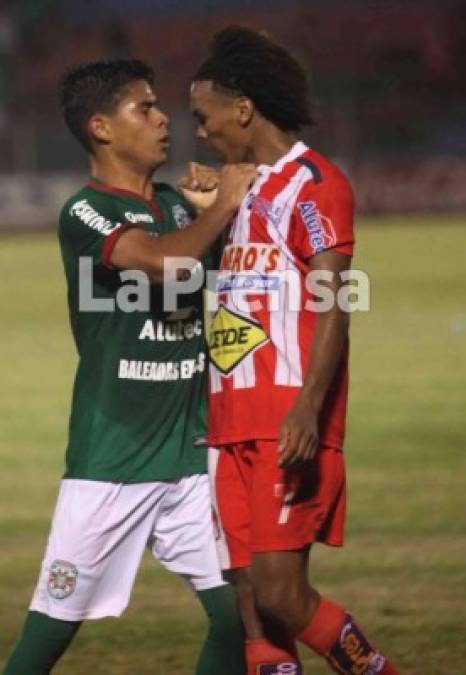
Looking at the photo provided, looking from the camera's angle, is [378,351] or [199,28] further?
[199,28]

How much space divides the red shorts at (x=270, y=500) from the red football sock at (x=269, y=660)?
0.79 feet

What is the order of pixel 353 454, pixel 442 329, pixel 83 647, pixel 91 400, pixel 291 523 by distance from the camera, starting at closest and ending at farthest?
pixel 291 523
pixel 91 400
pixel 83 647
pixel 353 454
pixel 442 329

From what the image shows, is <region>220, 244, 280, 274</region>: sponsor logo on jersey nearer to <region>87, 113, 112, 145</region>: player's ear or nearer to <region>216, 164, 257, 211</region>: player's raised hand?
<region>216, 164, 257, 211</region>: player's raised hand

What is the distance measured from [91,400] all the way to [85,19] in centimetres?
5313

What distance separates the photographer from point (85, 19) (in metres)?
57.6

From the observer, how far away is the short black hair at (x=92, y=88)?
5660 mm

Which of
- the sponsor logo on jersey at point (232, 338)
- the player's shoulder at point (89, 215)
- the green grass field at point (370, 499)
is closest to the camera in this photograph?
the sponsor logo on jersey at point (232, 338)

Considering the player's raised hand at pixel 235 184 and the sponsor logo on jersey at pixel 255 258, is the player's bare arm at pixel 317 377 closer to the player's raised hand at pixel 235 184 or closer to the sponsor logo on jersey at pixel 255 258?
the sponsor logo on jersey at pixel 255 258

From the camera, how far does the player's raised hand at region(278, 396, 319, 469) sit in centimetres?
502

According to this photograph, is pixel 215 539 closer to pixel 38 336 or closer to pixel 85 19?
pixel 38 336

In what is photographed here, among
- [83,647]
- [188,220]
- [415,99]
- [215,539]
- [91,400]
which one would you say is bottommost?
[83,647]

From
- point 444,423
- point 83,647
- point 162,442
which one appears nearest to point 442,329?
point 444,423

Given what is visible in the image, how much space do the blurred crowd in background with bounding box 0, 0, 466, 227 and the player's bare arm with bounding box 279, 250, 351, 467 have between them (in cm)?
3925

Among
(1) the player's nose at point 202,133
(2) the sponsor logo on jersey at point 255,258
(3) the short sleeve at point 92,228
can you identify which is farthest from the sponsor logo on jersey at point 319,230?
(3) the short sleeve at point 92,228
